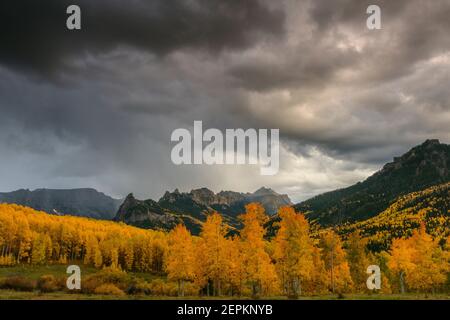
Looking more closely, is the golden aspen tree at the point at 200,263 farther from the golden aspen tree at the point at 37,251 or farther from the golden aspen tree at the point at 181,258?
the golden aspen tree at the point at 37,251

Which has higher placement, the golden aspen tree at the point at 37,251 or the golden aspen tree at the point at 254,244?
the golden aspen tree at the point at 254,244

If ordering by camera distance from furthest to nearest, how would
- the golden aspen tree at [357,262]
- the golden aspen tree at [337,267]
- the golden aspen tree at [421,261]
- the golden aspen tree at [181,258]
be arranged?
the golden aspen tree at [357,262] → the golden aspen tree at [337,267] → the golden aspen tree at [421,261] → the golden aspen tree at [181,258]

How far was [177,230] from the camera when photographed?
6831 cm

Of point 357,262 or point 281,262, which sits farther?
point 357,262

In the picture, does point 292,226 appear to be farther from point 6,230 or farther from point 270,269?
point 6,230

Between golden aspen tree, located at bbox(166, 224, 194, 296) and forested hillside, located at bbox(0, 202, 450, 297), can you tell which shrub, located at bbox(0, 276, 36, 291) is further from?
golden aspen tree, located at bbox(166, 224, 194, 296)

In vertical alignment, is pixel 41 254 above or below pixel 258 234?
below

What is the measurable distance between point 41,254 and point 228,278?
359 ft

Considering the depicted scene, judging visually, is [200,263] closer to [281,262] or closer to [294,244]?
[281,262]

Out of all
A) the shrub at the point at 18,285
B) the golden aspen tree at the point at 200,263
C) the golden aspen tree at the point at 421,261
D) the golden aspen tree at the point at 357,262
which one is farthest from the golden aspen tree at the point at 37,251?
the golden aspen tree at the point at 421,261

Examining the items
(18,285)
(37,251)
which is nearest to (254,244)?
(18,285)

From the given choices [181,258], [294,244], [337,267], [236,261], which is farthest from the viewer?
[337,267]
